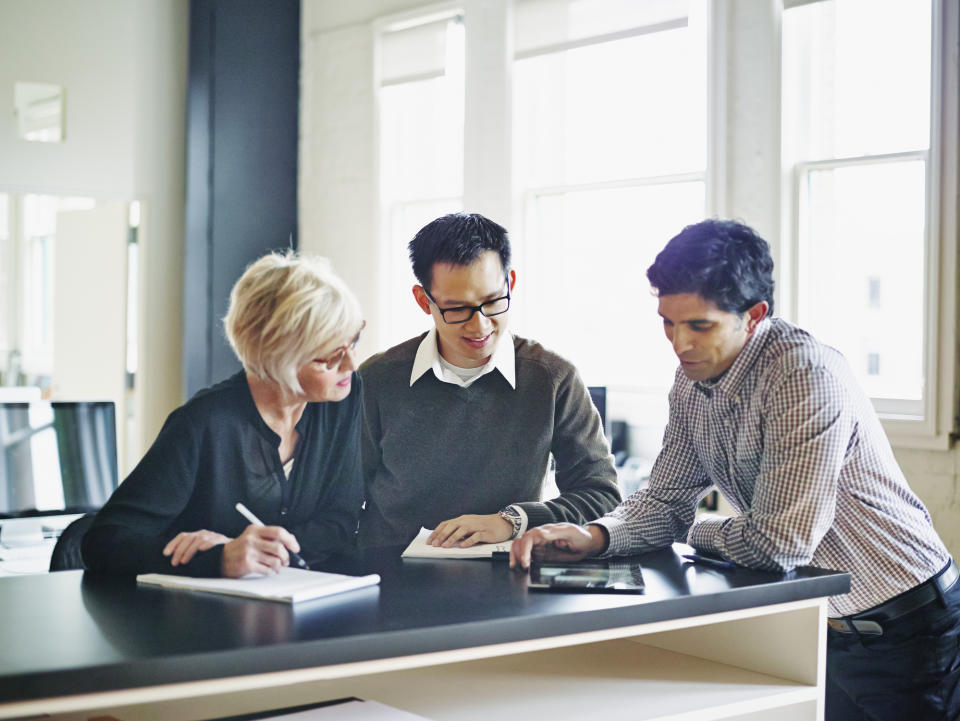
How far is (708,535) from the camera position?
6.47 feet

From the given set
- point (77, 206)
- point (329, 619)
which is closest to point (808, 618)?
point (329, 619)

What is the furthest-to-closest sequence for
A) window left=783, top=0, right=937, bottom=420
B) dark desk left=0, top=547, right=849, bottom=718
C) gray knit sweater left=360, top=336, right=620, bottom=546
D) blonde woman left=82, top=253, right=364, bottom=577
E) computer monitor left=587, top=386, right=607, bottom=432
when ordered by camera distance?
window left=783, top=0, right=937, bottom=420 → computer monitor left=587, top=386, right=607, bottom=432 → gray knit sweater left=360, top=336, right=620, bottom=546 → blonde woman left=82, top=253, right=364, bottom=577 → dark desk left=0, top=547, right=849, bottom=718

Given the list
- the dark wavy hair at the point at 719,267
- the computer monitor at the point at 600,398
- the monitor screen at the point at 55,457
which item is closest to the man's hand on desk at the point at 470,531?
the dark wavy hair at the point at 719,267

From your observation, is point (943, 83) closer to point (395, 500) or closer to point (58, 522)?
point (395, 500)

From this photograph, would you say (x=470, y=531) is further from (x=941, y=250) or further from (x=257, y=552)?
(x=941, y=250)

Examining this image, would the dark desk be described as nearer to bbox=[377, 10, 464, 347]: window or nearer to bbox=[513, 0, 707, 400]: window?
bbox=[513, 0, 707, 400]: window

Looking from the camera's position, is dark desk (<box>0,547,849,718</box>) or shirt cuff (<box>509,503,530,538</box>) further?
shirt cuff (<box>509,503,530,538</box>)

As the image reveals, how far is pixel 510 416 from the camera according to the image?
2.52 metres

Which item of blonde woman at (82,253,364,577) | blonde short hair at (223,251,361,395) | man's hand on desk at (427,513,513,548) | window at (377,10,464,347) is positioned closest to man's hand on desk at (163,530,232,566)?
blonde woman at (82,253,364,577)

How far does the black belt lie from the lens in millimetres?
1946

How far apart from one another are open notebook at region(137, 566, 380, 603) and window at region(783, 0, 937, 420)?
323 centimetres

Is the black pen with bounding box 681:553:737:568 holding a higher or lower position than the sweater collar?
lower

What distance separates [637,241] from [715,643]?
370cm

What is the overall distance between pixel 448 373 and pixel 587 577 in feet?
2.84
